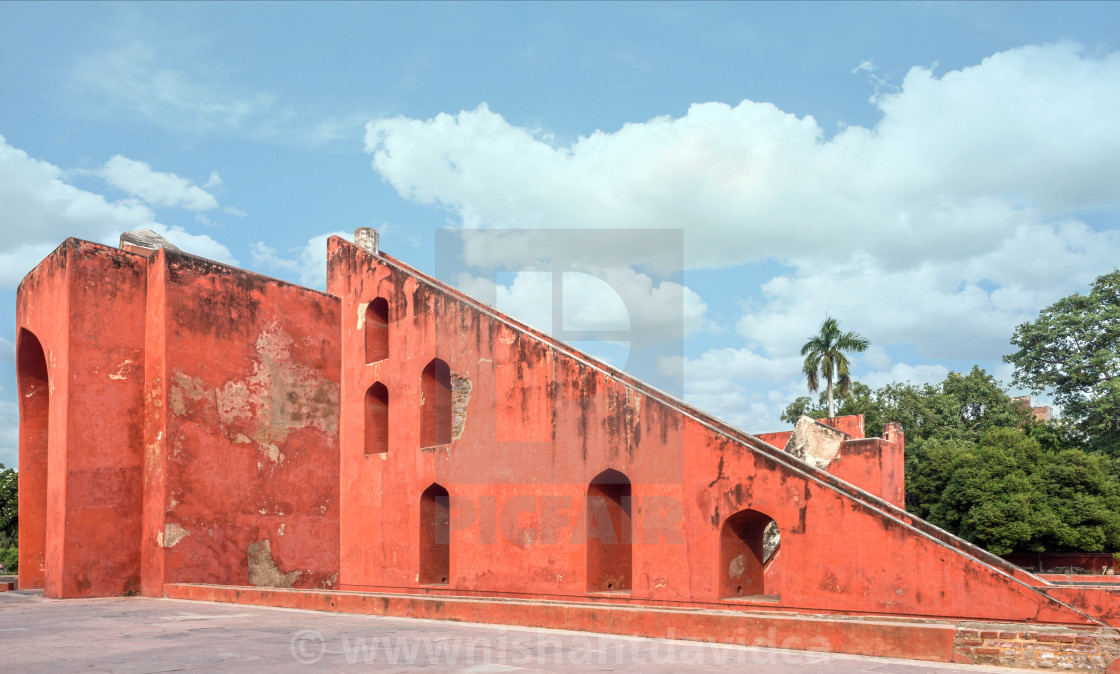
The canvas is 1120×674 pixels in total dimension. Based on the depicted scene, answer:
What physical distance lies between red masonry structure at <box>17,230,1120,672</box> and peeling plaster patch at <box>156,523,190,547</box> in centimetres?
6

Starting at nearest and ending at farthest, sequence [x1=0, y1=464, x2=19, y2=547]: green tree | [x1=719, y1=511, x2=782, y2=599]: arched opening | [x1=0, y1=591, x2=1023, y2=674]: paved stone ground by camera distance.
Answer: [x1=0, y1=591, x2=1023, y2=674]: paved stone ground < [x1=719, y1=511, x2=782, y2=599]: arched opening < [x1=0, y1=464, x2=19, y2=547]: green tree

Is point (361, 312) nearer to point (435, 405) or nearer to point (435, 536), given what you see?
point (435, 405)

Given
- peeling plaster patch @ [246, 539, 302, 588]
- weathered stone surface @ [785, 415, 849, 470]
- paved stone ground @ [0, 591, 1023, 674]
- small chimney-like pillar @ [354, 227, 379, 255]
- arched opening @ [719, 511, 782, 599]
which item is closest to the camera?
paved stone ground @ [0, 591, 1023, 674]

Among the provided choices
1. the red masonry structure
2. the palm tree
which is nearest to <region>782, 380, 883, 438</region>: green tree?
the palm tree

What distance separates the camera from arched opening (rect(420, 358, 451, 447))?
1296cm

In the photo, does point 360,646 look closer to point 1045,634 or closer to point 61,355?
point 1045,634

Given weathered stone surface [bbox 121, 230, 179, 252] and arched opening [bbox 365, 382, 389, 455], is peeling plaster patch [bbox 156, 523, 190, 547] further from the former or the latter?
weathered stone surface [bbox 121, 230, 179, 252]

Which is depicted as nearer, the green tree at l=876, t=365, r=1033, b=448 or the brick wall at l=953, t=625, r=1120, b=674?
the brick wall at l=953, t=625, r=1120, b=674

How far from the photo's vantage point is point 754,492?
344 inches

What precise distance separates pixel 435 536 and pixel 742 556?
201 inches

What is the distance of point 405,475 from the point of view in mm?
13000

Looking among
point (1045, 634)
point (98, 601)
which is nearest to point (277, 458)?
point (98, 601)

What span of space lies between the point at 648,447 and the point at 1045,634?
16.0 feet

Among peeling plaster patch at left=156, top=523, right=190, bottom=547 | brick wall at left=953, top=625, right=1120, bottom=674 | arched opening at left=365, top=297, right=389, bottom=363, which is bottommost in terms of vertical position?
peeling plaster patch at left=156, top=523, right=190, bottom=547
